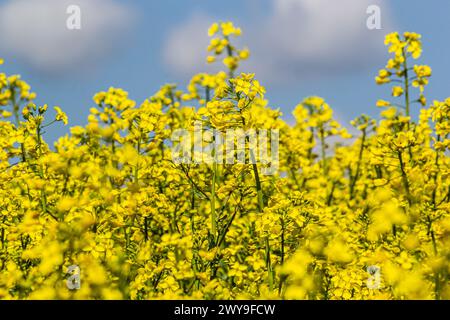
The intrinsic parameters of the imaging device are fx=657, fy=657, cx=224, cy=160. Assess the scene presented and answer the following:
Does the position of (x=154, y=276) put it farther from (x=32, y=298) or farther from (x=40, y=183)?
(x=32, y=298)

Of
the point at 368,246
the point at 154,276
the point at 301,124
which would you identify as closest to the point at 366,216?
the point at 368,246

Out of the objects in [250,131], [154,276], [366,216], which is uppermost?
[250,131]

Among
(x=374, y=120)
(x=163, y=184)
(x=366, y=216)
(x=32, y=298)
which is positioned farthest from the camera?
(x=374, y=120)

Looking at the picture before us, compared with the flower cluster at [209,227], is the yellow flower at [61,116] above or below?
above

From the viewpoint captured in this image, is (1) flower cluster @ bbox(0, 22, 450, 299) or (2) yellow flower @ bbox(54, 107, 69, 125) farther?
(2) yellow flower @ bbox(54, 107, 69, 125)

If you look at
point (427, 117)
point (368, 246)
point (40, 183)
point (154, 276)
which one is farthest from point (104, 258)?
point (427, 117)

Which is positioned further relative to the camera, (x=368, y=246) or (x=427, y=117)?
(x=427, y=117)

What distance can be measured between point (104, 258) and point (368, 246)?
2.03 metres

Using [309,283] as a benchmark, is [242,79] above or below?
above

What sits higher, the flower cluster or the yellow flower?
the yellow flower

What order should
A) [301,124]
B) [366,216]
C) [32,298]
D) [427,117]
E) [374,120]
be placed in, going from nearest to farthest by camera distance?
[32,298] < [366,216] < [427,117] < [374,120] < [301,124]

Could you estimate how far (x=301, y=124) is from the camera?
440 inches

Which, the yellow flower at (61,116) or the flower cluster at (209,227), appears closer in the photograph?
the flower cluster at (209,227)

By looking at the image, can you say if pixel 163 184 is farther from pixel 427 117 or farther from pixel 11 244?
pixel 427 117
